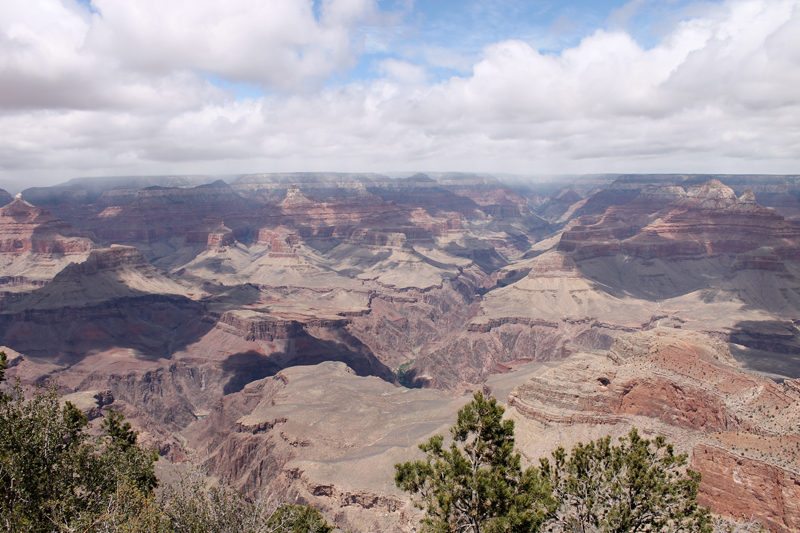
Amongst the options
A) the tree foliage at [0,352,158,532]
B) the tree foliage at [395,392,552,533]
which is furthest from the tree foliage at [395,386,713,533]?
the tree foliage at [0,352,158,532]

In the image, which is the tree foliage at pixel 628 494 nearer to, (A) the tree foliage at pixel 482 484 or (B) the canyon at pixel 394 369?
(A) the tree foliage at pixel 482 484

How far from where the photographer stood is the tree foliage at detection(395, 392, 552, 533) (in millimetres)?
24859

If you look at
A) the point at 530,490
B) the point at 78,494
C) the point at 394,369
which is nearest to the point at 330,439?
the point at 78,494

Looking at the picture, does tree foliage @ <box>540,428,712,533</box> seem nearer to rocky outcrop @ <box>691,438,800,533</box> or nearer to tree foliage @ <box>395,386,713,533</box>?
tree foliage @ <box>395,386,713,533</box>

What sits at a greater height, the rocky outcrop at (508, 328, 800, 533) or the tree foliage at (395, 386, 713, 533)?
the tree foliage at (395, 386, 713, 533)

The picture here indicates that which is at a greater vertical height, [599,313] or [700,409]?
[700,409]

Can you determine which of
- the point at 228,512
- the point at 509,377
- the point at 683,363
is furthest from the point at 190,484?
the point at 509,377

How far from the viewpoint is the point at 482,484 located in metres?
25.2

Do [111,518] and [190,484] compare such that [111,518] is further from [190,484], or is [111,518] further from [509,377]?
[509,377]

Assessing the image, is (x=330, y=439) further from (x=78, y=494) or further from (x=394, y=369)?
(x=394, y=369)

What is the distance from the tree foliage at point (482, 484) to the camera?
81.6 feet

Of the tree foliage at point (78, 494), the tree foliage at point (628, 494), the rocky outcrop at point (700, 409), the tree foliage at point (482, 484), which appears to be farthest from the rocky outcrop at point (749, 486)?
the tree foliage at point (78, 494)

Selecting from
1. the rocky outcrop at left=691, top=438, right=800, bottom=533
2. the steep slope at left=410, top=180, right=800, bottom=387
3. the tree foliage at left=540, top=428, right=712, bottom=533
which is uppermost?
the tree foliage at left=540, top=428, right=712, bottom=533

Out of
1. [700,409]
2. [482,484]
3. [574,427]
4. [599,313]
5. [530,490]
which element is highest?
[482,484]
